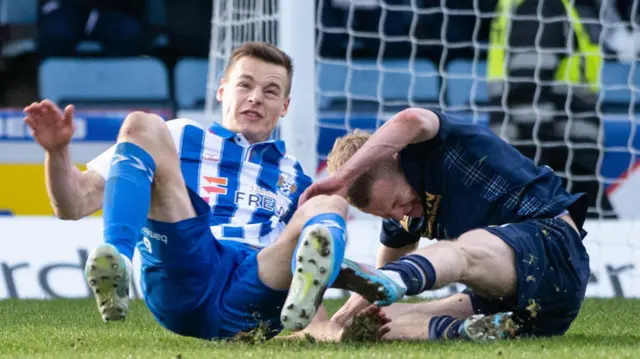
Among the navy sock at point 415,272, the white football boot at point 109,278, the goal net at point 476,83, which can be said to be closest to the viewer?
the white football boot at point 109,278

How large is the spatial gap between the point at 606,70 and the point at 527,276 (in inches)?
194

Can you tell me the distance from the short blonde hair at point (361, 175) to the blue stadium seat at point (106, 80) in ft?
17.1

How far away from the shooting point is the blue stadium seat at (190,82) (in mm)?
8922

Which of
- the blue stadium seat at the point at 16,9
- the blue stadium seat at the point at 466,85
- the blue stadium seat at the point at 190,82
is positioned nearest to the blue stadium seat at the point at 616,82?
the blue stadium seat at the point at 466,85

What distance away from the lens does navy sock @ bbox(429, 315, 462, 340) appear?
3846 mm

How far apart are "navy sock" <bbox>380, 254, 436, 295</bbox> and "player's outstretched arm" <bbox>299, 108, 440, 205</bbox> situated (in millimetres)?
286

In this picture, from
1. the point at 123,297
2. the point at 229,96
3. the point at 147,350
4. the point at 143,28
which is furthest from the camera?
the point at 143,28

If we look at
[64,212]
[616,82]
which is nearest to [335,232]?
[64,212]

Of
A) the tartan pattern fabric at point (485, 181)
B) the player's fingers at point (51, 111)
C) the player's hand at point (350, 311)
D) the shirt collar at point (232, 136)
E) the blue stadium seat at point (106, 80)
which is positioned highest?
the player's fingers at point (51, 111)

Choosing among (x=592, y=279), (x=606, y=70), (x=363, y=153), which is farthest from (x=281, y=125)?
(x=606, y=70)

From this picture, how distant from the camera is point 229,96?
13.1ft

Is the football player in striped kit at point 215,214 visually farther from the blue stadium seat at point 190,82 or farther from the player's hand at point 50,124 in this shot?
the blue stadium seat at point 190,82

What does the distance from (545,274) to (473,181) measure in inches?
14.5

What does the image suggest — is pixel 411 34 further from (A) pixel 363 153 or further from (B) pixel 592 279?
(A) pixel 363 153
